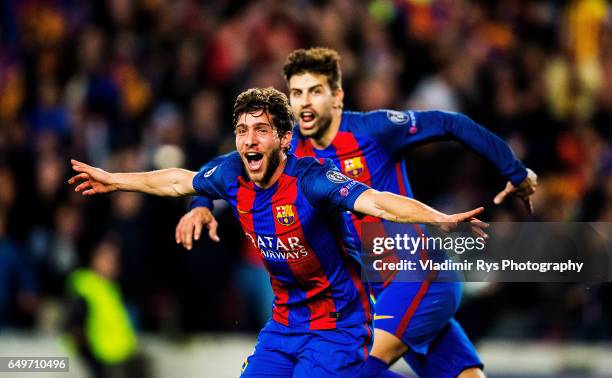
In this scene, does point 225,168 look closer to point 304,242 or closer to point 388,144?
point 304,242

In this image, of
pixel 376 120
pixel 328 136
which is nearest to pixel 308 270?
pixel 328 136

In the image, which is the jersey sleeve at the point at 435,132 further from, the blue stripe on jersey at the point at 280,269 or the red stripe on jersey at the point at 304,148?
the blue stripe on jersey at the point at 280,269

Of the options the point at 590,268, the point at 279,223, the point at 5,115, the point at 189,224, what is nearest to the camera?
the point at 279,223

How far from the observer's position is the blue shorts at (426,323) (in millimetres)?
6273

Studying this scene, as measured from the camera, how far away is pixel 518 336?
29.5ft

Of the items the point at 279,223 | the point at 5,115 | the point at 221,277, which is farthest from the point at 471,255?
the point at 5,115

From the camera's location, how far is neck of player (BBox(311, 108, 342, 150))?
6.39m

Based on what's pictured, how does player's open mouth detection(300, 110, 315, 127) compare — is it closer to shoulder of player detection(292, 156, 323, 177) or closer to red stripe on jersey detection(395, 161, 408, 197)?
red stripe on jersey detection(395, 161, 408, 197)

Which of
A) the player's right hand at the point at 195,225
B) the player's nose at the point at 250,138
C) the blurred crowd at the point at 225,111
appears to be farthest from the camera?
the blurred crowd at the point at 225,111

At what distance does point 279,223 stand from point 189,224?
0.86m

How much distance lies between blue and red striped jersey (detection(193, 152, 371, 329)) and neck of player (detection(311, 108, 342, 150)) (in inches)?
35.0

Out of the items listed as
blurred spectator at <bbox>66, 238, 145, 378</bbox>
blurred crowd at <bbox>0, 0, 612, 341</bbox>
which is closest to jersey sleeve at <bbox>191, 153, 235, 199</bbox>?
blurred crowd at <bbox>0, 0, 612, 341</bbox>

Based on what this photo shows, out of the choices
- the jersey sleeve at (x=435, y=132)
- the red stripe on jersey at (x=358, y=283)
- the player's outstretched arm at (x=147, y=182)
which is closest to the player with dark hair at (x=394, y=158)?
the jersey sleeve at (x=435, y=132)

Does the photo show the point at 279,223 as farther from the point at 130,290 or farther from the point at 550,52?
the point at 550,52
